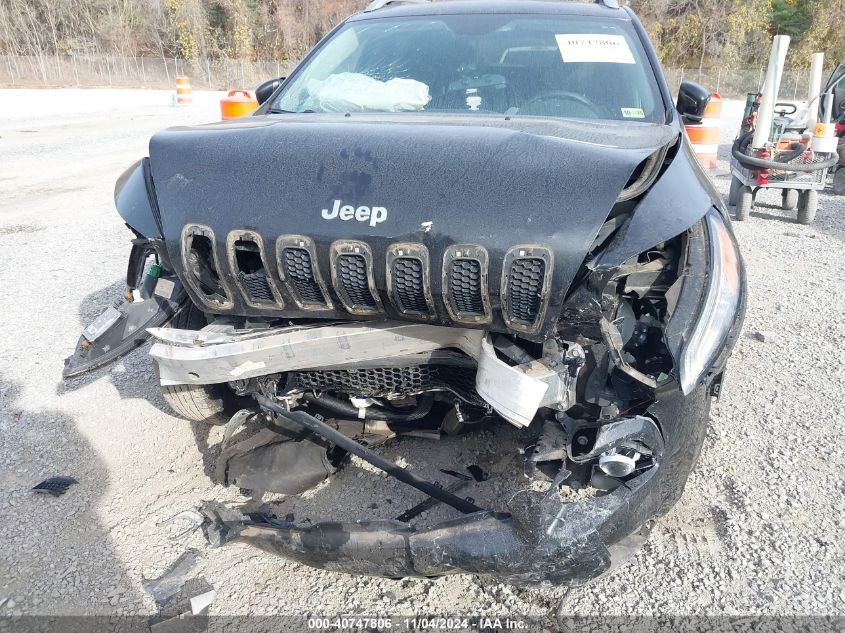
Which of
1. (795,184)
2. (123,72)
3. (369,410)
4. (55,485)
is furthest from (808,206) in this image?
(123,72)

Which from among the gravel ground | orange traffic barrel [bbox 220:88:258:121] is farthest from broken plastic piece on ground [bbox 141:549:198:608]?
orange traffic barrel [bbox 220:88:258:121]

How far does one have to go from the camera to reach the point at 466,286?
1875 millimetres

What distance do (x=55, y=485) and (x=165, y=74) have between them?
155 feet

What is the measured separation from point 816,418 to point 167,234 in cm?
315

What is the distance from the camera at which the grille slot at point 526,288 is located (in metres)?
1.81

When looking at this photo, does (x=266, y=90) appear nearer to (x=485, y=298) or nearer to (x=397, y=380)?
(x=397, y=380)

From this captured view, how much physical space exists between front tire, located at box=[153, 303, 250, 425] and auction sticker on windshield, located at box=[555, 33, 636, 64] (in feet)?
7.06

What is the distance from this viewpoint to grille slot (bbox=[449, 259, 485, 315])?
185 centimetres

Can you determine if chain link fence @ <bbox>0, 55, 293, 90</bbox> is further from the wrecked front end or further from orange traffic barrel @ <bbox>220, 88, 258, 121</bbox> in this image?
the wrecked front end

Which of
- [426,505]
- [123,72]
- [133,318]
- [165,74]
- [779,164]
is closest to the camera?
[426,505]

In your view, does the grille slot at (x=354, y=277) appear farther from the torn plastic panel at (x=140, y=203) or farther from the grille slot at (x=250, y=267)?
the torn plastic panel at (x=140, y=203)

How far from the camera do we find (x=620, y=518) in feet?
6.01

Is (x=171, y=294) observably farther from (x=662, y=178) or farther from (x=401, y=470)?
(x=662, y=178)

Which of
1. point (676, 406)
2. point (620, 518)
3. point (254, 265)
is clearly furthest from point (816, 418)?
point (254, 265)
